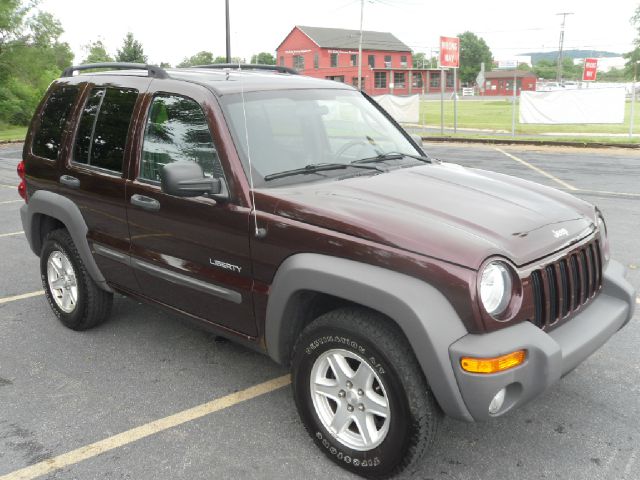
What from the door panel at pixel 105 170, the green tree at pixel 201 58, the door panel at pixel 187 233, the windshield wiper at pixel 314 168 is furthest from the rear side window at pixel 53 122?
the green tree at pixel 201 58

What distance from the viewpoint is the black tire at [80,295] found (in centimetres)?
450

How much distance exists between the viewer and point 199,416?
11.4 feet

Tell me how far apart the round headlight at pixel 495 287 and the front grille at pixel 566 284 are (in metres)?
0.16

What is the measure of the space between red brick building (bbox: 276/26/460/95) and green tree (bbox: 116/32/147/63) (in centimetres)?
2338

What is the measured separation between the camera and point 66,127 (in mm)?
4488

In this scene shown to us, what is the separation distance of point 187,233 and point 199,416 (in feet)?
3.33

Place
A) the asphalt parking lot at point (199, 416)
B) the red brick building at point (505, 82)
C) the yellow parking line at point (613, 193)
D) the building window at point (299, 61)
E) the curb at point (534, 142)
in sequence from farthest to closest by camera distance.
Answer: the red brick building at point (505, 82), the building window at point (299, 61), the curb at point (534, 142), the yellow parking line at point (613, 193), the asphalt parking lot at point (199, 416)

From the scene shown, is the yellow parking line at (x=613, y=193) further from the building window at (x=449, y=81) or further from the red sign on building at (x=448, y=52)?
the building window at (x=449, y=81)

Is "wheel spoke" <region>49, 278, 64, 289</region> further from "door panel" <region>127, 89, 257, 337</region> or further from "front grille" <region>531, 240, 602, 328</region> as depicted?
"front grille" <region>531, 240, 602, 328</region>

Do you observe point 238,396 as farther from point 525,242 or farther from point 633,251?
point 633,251

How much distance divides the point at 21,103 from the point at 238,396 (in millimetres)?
36793

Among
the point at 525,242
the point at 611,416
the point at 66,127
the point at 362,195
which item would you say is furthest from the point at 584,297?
the point at 66,127

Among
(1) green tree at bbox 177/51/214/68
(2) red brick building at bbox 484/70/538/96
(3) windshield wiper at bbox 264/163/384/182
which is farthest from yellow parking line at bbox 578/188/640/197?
(1) green tree at bbox 177/51/214/68

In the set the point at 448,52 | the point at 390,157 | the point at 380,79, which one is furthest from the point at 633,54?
the point at 390,157
